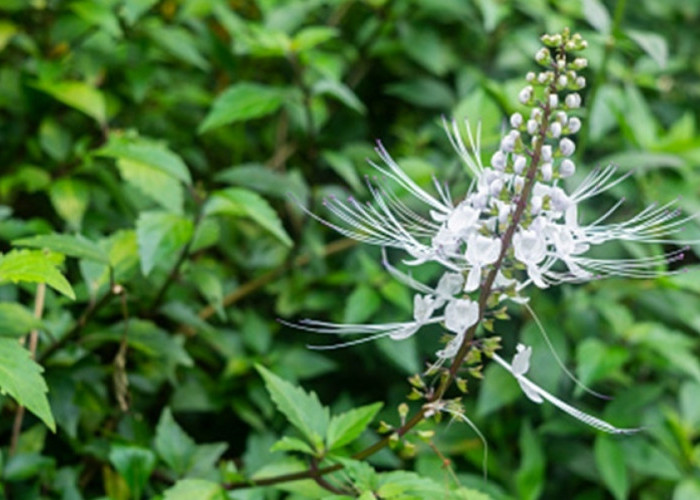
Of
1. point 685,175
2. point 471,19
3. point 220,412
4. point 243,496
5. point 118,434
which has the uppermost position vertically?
point 471,19

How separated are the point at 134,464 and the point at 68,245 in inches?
18.9

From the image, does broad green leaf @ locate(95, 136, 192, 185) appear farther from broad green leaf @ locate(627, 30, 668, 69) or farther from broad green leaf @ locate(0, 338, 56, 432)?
broad green leaf @ locate(627, 30, 668, 69)

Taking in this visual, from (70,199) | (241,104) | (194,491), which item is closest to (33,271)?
(194,491)

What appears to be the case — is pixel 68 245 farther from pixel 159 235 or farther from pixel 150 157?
pixel 150 157

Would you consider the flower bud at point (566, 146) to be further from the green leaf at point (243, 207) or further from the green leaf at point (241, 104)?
the green leaf at point (241, 104)

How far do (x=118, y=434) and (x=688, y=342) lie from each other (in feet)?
4.92

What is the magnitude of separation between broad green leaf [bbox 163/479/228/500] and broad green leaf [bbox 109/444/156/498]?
201mm

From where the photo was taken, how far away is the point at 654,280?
2.46 m

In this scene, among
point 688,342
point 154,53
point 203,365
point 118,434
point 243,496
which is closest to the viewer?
point 243,496

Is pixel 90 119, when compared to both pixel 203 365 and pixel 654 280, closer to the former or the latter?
pixel 203 365

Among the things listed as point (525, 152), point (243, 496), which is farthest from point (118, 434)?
point (525, 152)

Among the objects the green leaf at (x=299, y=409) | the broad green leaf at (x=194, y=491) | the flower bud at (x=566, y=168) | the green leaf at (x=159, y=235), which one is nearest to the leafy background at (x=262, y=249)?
the green leaf at (x=159, y=235)

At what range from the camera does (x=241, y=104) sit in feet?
7.75

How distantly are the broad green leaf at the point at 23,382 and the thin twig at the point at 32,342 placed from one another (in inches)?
18.5
